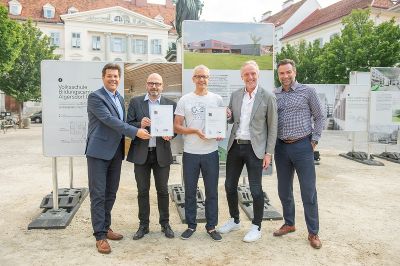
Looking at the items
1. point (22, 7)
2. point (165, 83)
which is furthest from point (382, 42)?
point (22, 7)

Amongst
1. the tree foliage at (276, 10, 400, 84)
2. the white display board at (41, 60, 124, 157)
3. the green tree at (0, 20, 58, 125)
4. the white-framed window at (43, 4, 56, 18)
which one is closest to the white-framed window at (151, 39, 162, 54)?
the white-framed window at (43, 4, 56, 18)

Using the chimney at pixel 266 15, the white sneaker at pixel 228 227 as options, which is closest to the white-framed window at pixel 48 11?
the chimney at pixel 266 15

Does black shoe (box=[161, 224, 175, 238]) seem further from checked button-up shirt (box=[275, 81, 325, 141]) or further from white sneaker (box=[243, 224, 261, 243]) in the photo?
checked button-up shirt (box=[275, 81, 325, 141])

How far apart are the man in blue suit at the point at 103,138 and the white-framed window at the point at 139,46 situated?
169ft

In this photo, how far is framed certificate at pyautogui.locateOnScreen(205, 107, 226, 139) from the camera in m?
4.49

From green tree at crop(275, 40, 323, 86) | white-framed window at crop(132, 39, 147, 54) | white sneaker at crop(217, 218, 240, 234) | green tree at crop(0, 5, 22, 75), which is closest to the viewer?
white sneaker at crop(217, 218, 240, 234)

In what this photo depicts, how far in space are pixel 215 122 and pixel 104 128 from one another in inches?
49.4

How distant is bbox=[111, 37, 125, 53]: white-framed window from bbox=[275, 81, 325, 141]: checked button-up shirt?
51.4 m

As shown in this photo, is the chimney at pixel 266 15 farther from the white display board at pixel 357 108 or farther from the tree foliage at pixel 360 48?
the white display board at pixel 357 108

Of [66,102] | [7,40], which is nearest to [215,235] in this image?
[66,102]

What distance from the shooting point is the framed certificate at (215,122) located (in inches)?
177

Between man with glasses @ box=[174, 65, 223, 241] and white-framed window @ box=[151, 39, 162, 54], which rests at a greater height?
white-framed window @ box=[151, 39, 162, 54]

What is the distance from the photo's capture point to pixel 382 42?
22062mm

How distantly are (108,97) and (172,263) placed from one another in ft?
6.38
